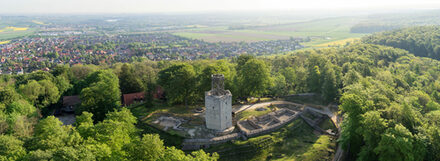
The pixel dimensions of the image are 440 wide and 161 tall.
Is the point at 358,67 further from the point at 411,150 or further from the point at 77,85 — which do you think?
the point at 77,85

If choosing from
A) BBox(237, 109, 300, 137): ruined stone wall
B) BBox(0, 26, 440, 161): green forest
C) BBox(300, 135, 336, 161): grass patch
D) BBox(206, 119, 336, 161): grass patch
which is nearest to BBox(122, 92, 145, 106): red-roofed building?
BBox(0, 26, 440, 161): green forest

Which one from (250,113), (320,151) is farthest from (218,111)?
(320,151)

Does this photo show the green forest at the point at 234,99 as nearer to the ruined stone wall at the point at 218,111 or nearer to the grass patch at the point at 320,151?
the grass patch at the point at 320,151

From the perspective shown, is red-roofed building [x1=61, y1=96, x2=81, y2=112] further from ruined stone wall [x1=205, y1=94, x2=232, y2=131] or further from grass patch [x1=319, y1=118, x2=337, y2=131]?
grass patch [x1=319, y1=118, x2=337, y2=131]

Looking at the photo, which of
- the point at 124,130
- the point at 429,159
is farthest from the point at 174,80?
the point at 429,159

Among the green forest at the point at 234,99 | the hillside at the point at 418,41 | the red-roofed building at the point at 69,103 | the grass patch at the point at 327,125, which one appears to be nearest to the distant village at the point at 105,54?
the green forest at the point at 234,99

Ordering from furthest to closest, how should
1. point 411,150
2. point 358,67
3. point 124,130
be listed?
point 358,67 < point 124,130 < point 411,150
